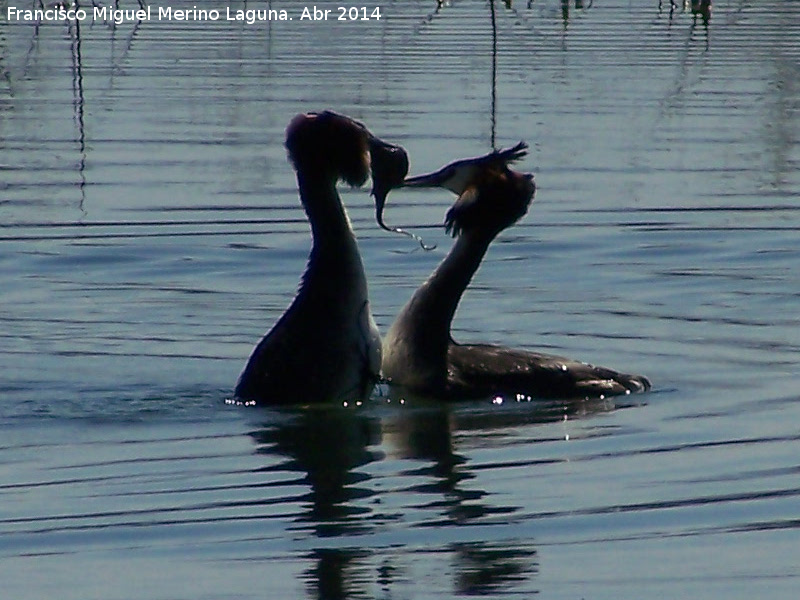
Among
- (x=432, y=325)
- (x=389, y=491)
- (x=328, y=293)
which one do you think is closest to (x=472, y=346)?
(x=432, y=325)

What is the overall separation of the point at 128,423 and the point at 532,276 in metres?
4.16

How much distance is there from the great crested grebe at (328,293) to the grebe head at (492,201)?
65cm

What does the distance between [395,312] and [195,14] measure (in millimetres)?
15437

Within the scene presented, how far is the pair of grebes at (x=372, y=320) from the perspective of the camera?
9.27 m

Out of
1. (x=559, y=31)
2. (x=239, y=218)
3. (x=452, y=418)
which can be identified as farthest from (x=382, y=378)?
(x=559, y=31)

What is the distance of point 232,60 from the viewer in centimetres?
2238

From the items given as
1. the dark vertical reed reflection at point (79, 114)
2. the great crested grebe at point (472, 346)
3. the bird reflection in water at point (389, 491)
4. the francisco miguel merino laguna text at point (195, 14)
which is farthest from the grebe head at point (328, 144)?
the francisco miguel merino laguna text at point (195, 14)

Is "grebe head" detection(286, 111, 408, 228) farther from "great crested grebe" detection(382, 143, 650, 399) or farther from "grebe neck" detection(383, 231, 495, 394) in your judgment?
"grebe neck" detection(383, 231, 495, 394)

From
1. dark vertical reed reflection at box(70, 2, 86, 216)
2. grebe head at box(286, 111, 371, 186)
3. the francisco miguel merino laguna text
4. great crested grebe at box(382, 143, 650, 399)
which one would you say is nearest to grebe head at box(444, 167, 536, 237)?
great crested grebe at box(382, 143, 650, 399)

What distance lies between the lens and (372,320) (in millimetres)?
9438

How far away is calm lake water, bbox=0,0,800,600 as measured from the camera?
7000mm

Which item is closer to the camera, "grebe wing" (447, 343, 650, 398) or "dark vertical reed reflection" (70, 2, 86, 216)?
"grebe wing" (447, 343, 650, 398)

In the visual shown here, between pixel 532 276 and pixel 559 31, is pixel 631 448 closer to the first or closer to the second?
pixel 532 276

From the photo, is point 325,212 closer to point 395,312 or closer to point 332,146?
point 332,146
